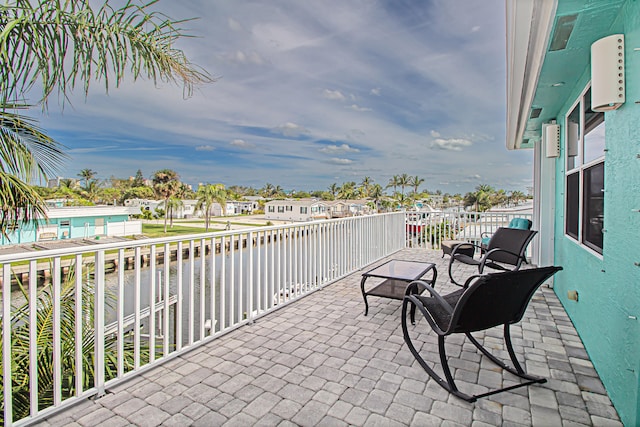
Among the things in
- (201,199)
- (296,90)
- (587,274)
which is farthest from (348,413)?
(201,199)

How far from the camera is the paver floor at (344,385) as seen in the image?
6.29 feet

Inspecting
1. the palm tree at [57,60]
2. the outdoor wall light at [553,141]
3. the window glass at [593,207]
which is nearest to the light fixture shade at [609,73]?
the window glass at [593,207]

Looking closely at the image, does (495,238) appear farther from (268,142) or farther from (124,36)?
(268,142)

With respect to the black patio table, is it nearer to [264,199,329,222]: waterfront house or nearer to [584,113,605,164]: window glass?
[584,113,605,164]: window glass

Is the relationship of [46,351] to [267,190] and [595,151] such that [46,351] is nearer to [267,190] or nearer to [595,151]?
[595,151]

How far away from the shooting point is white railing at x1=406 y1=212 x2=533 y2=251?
28.2 feet

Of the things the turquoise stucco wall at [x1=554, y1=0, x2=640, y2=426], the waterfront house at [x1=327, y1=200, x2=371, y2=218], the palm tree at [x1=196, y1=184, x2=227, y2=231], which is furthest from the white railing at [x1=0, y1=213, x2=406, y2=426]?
the waterfront house at [x1=327, y1=200, x2=371, y2=218]

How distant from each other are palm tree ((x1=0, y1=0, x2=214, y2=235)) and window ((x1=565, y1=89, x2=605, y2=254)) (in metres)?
3.40

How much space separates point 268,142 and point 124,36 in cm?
5761

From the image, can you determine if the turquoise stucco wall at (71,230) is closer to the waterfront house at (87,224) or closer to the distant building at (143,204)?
the waterfront house at (87,224)

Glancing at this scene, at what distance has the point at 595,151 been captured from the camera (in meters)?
2.79

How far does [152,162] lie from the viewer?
5156cm

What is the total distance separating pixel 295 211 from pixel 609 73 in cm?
3776

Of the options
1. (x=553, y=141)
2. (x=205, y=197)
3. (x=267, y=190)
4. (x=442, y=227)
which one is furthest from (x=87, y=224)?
(x=267, y=190)
